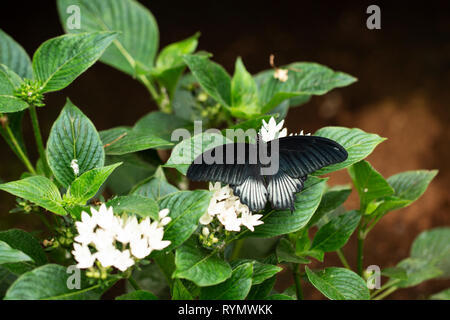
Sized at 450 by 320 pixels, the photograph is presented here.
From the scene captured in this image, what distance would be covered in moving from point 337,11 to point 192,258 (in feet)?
4.16

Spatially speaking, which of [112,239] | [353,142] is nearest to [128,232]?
[112,239]

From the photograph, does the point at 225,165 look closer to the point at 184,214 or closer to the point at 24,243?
the point at 184,214

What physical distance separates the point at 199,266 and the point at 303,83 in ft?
1.46

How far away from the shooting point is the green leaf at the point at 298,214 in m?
0.72

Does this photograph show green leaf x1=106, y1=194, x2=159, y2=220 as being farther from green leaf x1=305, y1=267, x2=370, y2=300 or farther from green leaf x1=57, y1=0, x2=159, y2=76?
green leaf x1=57, y1=0, x2=159, y2=76

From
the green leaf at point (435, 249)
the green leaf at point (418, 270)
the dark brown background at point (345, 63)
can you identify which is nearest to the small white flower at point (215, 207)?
the green leaf at point (418, 270)

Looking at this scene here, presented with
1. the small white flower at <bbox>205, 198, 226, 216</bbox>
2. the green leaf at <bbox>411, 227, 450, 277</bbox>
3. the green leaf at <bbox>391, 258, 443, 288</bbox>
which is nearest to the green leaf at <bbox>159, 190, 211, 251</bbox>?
the small white flower at <bbox>205, 198, 226, 216</bbox>

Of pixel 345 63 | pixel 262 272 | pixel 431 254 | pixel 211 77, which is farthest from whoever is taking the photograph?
pixel 345 63

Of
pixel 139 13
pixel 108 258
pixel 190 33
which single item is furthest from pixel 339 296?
pixel 190 33

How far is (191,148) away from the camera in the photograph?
0.71 m

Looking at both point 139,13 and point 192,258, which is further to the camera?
point 139,13

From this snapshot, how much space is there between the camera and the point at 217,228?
0.72 metres
